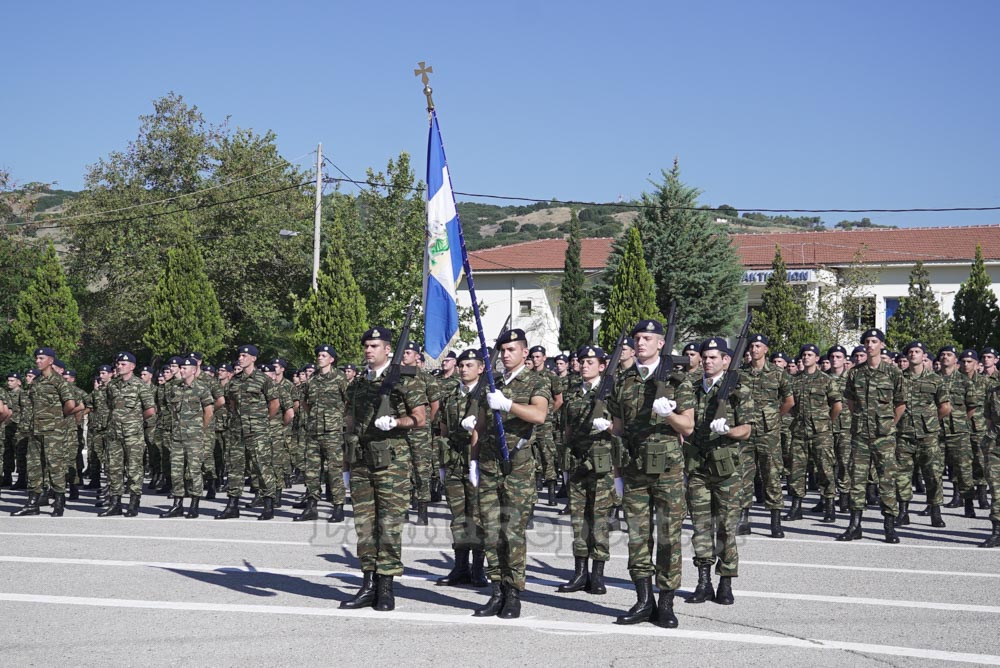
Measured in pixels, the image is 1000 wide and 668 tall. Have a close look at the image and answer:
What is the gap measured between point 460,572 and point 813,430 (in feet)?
22.0

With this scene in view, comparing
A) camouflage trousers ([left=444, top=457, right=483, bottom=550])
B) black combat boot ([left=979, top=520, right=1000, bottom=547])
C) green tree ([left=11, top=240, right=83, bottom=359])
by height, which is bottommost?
black combat boot ([left=979, top=520, right=1000, bottom=547])

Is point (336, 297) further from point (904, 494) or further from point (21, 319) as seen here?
point (904, 494)

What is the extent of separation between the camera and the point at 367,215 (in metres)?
35.8


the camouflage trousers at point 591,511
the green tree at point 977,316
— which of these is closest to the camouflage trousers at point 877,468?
the camouflage trousers at point 591,511

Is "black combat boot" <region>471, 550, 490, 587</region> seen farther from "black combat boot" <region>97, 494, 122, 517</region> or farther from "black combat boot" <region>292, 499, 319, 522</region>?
"black combat boot" <region>97, 494, 122, 517</region>

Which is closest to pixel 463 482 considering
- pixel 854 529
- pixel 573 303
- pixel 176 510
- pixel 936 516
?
pixel 854 529

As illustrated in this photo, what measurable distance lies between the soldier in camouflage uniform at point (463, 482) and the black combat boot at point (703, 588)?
5.51ft

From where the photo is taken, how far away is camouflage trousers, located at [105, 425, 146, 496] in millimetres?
13492

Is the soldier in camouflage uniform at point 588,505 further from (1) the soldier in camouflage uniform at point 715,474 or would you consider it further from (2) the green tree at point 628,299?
(2) the green tree at point 628,299

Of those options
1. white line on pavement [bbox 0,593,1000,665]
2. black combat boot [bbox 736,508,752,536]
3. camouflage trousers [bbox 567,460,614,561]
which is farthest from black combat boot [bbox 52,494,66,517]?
black combat boot [bbox 736,508,752,536]

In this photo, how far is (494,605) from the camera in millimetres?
7383

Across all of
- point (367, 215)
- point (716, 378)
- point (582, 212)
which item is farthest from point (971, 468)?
point (582, 212)

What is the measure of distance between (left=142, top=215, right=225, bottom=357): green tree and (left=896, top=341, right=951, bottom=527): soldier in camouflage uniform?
22.3 metres

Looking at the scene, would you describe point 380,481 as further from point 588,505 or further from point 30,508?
point 30,508
